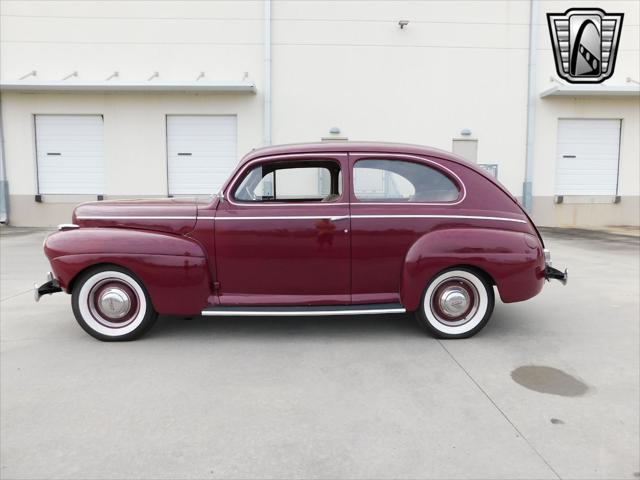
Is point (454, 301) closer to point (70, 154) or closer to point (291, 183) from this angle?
point (291, 183)

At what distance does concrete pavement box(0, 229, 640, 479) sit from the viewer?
8.25ft

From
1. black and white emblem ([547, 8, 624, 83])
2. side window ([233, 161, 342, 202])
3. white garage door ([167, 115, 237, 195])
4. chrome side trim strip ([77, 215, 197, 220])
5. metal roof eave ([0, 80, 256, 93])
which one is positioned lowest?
chrome side trim strip ([77, 215, 197, 220])

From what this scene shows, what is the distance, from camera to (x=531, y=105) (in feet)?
45.7

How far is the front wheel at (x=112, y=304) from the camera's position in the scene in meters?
4.30

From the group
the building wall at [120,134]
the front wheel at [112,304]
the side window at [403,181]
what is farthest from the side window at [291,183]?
the building wall at [120,134]

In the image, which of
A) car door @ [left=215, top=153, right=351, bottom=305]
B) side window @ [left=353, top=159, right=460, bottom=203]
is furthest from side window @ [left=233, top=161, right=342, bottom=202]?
side window @ [left=353, top=159, right=460, bottom=203]

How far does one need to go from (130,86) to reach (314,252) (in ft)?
35.8

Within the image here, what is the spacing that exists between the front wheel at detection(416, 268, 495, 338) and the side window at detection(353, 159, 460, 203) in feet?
2.40

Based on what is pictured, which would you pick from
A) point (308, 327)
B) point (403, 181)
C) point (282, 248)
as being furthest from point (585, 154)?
point (282, 248)

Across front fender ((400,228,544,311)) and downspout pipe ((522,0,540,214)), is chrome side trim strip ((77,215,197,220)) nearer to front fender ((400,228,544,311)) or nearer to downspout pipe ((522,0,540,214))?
front fender ((400,228,544,311))

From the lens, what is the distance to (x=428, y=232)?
4.36 m

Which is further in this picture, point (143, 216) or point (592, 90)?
point (592, 90)

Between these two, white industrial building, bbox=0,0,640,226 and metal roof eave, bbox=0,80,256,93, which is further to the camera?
white industrial building, bbox=0,0,640,226

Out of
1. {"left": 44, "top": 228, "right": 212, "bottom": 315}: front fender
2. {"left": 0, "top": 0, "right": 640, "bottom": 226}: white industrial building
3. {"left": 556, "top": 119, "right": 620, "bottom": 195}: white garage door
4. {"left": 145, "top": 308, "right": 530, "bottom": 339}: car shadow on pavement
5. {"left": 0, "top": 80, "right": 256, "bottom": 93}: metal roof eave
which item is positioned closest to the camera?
{"left": 44, "top": 228, "right": 212, "bottom": 315}: front fender
